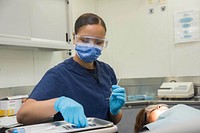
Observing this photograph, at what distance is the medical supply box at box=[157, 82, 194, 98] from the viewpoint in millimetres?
2570

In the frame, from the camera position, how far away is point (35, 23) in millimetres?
2287

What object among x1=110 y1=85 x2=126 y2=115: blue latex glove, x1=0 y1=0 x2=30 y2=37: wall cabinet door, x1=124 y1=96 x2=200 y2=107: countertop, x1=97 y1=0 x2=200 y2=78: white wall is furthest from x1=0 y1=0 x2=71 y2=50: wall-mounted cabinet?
x1=110 y1=85 x2=126 y2=115: blue latex glove

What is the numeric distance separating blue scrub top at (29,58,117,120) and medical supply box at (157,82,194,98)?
137 centimetres

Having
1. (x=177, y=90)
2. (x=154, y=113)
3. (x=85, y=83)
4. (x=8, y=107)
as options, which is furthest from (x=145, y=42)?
(x=85, y=83)

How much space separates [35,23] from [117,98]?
4.47 feet

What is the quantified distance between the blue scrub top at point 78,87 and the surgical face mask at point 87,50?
0.06 meters

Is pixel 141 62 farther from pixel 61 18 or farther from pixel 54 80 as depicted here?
pixel 54 80

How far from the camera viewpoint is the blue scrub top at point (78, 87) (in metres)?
1.17

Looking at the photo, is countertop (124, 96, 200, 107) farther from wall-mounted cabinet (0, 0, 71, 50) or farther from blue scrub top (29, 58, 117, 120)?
blue scrub top (29, 58, 117, 120)

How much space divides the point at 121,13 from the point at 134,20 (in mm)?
207

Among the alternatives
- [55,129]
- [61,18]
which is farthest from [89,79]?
[61,18]

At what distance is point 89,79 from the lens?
1354 millimetres

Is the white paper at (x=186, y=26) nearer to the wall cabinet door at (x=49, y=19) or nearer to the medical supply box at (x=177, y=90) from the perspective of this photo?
the medical supply box at (x=177, y=90)

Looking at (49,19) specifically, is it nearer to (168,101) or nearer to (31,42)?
(31,42)
